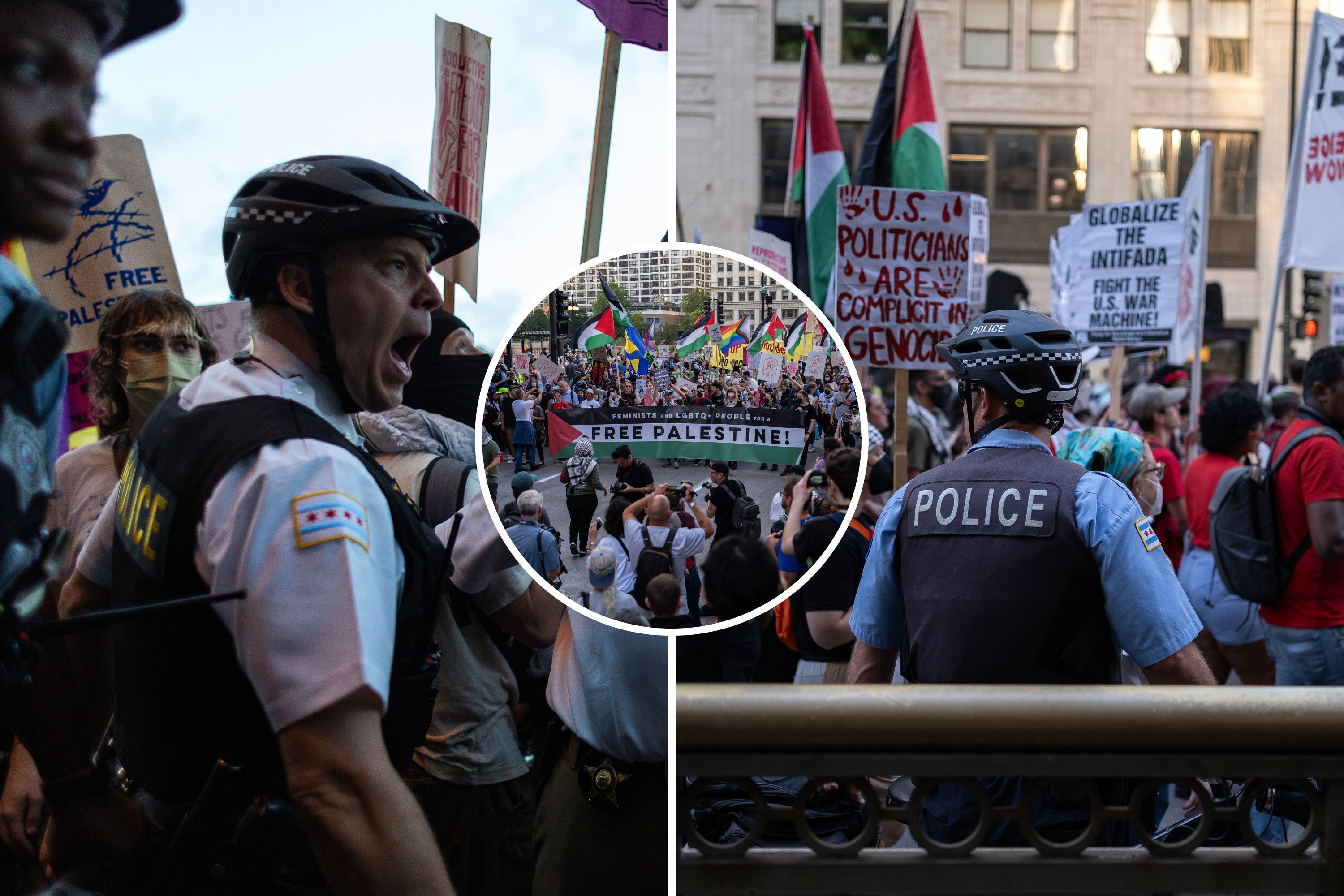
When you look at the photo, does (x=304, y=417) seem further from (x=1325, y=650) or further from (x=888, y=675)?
(x=1325, y=650)

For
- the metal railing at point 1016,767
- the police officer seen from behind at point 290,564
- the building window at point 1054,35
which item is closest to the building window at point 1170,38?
the building window at point 1054,35

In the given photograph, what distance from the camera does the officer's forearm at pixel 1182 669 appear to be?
2.46 metres

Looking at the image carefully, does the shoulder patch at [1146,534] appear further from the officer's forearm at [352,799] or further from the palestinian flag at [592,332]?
the officer's forearm at [352,799]

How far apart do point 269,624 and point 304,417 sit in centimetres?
23

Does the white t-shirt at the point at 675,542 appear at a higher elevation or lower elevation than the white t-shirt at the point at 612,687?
higher

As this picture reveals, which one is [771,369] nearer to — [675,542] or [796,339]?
[796,339]

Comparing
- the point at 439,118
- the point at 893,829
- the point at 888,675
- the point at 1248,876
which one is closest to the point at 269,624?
the point at 439,118

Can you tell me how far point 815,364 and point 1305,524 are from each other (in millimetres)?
3760

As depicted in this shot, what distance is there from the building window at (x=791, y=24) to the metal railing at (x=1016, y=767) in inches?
997

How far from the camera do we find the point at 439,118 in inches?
55.8

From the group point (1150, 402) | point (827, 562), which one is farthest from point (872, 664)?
point (1150, 402)

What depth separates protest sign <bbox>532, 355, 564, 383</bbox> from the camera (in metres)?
1.39

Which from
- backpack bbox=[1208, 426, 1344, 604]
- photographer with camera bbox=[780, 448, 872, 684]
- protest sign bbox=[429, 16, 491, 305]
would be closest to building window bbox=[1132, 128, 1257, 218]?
backpack bbox=[1208, 426, 1344, 604]

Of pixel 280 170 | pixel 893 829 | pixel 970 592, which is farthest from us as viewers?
pixel 893 829
